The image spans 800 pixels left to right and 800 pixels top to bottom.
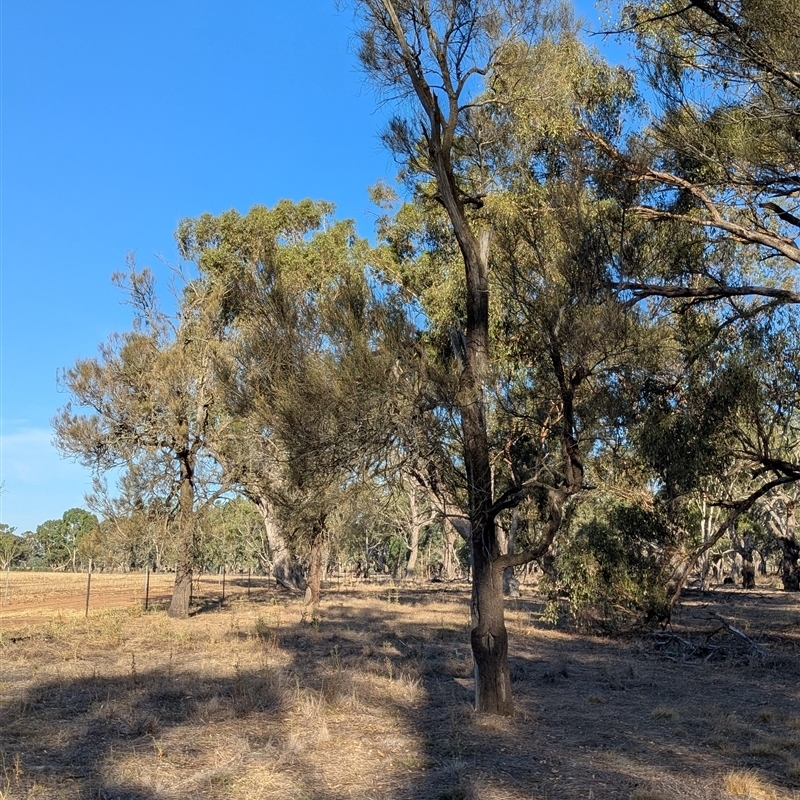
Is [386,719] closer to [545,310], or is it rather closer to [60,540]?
[545,310]

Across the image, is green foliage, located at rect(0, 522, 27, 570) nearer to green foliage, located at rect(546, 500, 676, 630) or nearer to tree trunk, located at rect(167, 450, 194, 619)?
tree trunk, located at rect(167, 450, 194, 619)

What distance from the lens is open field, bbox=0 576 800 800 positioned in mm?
5496

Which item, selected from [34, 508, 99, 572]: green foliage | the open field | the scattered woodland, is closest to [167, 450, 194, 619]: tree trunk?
the open field

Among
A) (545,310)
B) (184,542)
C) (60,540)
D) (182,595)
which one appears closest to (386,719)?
(545,310)

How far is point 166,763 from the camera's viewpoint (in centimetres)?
599

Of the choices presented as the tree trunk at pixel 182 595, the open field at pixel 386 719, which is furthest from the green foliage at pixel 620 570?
the tree trunk at pixel 182 595

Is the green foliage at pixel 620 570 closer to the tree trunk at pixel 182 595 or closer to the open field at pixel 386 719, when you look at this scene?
the open field at pixel 386 719

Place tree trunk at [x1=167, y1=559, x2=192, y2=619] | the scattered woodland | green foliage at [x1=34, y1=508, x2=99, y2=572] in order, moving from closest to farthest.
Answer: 1. the scattered woodland
2. tree trunk at [x1=167, y1=559, x2=192, y2=619]
3. green foliage at [x1=34, y1=508, x2=99, y2=572]

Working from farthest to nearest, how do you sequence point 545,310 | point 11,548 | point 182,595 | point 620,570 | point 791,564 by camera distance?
point 11,548 → point 791,564 → point 182,595 → point 620,570 → point 545,310

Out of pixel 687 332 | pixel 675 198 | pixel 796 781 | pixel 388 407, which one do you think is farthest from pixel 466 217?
pixel 796 781

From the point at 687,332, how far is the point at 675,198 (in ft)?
6.62

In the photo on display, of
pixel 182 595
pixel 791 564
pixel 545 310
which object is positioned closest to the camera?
pixel 545 310

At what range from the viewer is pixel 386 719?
7.57 m

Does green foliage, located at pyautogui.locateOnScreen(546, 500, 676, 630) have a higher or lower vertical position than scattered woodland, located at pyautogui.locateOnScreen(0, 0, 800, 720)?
lower
